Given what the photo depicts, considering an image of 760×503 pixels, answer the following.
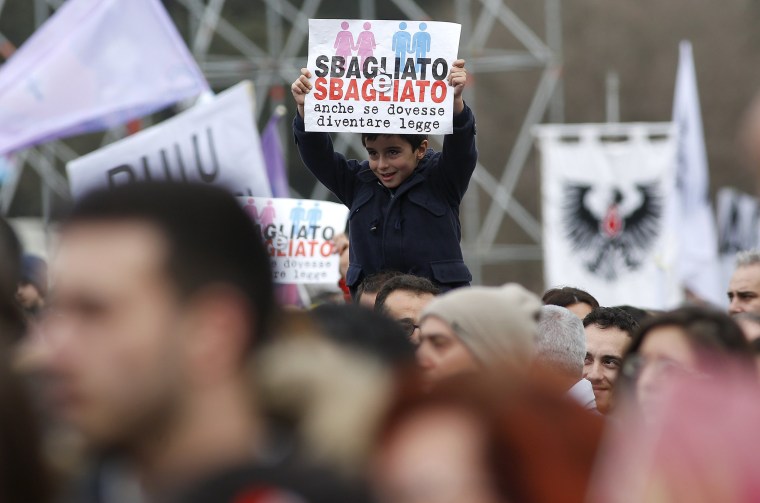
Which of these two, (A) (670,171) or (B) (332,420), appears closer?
(B) (332,420)

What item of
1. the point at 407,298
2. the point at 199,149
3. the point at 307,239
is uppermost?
the point at 199,149

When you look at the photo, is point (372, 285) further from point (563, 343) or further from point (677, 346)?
point (677, 346)

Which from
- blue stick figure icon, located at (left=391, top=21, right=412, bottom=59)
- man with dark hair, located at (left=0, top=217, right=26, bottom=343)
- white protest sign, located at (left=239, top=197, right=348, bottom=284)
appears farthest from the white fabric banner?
man with dark hair, located at (left=0, top=217, right=26, bottom=343)

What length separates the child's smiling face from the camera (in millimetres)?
5617

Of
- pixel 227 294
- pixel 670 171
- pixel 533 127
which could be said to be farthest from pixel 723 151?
pixel 227 294

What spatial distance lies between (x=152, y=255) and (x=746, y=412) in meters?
0.78

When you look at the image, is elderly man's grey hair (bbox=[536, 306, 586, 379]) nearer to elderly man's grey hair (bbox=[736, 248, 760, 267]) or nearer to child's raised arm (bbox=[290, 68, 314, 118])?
child's raised arm (bbox=[290, 68, 314, 118])

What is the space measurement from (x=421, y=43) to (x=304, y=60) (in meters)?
11.3

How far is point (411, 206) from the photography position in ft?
18.4

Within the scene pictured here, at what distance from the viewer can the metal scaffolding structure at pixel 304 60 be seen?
1688 centimetres

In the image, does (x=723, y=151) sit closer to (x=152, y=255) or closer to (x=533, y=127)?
(x=533, y=127)

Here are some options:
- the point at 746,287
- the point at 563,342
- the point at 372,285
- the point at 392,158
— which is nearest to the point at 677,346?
the point at 563,342

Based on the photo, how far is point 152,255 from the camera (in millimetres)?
2025

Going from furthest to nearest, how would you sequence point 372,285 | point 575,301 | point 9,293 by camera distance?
point 575,301, point 372,285, point 9,293
